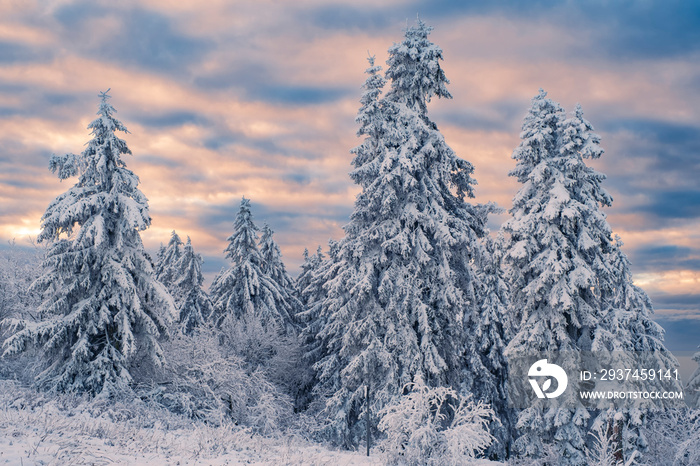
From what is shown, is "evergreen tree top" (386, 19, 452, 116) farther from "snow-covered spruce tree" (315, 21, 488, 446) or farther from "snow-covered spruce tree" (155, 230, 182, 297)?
"snow-covered spruce tree" (155, 230, 182, 297)

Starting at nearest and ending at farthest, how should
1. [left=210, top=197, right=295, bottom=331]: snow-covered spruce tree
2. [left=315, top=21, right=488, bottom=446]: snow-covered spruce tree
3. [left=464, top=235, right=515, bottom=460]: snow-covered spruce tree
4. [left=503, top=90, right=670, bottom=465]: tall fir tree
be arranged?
[left=315, top=21, right=488, bottom=446]: snow-covered spruce tree → [left=503, top=90, right=670, bottom=465]: tall fir tree → [left=464, top=235, right=515, bottom=460]: snow-covered spruce tree → [left=210, top=197, right=295, bottom=331]: snow-covered spruce tree

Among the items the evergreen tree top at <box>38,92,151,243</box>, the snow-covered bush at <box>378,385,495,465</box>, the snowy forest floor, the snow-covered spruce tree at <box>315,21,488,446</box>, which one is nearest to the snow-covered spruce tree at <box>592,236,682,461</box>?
the snow-covered spruce tree at <box>315,21,488,446</box>

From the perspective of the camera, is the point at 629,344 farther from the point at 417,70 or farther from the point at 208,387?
the point at 208,387

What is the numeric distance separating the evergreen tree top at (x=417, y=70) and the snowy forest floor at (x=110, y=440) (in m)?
14.5

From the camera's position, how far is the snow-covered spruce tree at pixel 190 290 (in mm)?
36812

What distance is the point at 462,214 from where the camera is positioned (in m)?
21.1

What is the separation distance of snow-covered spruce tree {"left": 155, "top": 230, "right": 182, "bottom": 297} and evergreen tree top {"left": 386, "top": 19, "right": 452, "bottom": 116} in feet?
99.1

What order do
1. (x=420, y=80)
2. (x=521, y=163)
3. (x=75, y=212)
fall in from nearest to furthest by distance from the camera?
(x=75, y=212) < (x=420, y=80) < (x=521, y=163)

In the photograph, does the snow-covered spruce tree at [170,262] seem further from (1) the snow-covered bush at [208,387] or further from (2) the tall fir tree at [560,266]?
(2) the tall fir tree at [560,266]

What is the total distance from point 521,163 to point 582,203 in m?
3.43

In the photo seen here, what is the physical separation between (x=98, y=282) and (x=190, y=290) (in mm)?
18449

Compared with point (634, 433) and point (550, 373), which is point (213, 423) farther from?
point (634, 433)

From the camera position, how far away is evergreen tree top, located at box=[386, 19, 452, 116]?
20.3m

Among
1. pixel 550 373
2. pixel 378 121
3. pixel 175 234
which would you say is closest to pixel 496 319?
pixel 550 373
